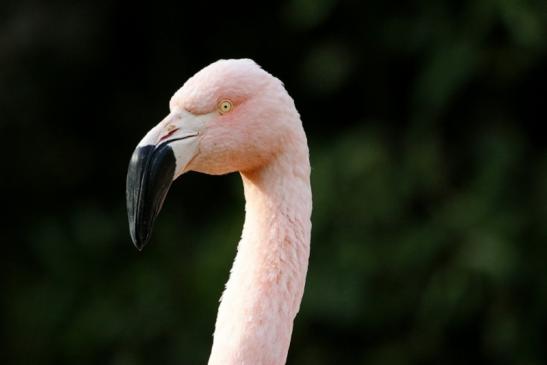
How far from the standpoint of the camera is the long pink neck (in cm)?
220

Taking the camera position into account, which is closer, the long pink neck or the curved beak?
the curved beak

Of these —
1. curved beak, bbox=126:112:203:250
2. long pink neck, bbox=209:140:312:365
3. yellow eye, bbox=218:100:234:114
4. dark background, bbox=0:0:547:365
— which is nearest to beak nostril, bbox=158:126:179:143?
curved beak, bbox=126:112:203:250

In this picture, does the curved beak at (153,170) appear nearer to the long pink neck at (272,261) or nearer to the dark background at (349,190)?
the long pink neck at (272,261)

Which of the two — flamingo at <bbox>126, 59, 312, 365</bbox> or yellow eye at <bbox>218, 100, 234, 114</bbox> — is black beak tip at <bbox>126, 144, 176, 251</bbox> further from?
yellow eye at <bbox>218, 100, 234, 114</bbox>

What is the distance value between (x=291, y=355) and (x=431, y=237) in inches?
39.5

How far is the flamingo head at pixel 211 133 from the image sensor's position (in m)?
2.10

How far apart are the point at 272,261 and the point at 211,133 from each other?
1.00 ft

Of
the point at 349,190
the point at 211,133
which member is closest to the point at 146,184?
the point at 211,133

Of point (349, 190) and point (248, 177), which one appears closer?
point (248, 177)

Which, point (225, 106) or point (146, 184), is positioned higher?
point (225, 106)

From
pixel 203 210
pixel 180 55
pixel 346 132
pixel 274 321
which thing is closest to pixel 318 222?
pixel 346 132

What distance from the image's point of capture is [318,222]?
548cm

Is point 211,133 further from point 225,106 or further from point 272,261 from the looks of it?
point 272,261

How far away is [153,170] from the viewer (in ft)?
6.84
